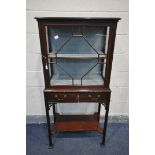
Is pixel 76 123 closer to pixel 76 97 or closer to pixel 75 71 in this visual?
pixel 76 97

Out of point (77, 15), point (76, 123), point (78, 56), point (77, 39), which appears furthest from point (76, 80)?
point (77, 15)

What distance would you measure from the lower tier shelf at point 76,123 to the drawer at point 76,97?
413mm

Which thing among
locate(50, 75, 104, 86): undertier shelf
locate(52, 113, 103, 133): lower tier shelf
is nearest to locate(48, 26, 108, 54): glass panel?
locate(50, 75, 104, 86): undertier shelf

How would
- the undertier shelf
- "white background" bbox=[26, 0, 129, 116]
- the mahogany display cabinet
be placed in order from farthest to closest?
"white background" bbox=[26, 0, 129, 116] → the undertier shelf → the mahogany display cabinet

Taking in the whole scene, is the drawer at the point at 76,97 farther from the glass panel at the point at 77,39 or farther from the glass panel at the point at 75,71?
the glass panel at the point at 77,39

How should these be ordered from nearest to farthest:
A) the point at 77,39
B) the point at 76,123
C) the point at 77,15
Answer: the point at 77,39 → the point at 77,15 → the point at 76,123

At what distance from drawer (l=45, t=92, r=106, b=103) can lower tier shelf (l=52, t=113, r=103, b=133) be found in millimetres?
413

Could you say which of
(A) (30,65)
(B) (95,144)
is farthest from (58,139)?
(A) (30,65)

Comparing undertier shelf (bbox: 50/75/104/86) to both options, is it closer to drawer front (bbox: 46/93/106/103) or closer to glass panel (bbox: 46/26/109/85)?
glass panel (bbox: 46/26/109/85)

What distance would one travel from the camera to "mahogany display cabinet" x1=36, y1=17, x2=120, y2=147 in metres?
1.62

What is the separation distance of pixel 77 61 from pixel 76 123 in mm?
718

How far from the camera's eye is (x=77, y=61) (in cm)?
181

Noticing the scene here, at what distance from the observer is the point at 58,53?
5.70 feet
